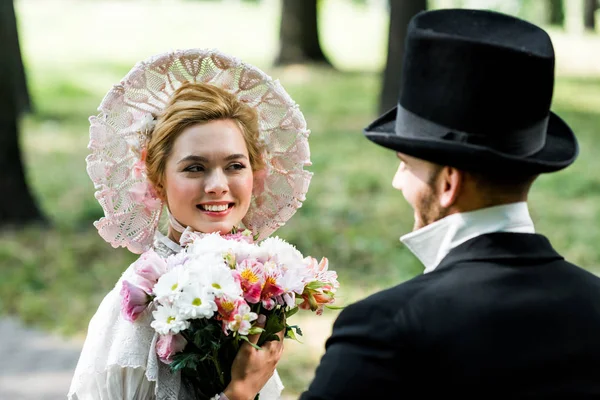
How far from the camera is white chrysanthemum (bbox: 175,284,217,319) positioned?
8.16ft

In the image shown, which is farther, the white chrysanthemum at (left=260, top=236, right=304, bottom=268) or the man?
the white chrysanthemum at (left=260, top=236, right=304, bottom=268)

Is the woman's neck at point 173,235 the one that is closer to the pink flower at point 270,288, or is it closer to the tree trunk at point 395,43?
the pink flower at point 270,288

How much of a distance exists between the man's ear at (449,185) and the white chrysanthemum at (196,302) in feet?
2.34

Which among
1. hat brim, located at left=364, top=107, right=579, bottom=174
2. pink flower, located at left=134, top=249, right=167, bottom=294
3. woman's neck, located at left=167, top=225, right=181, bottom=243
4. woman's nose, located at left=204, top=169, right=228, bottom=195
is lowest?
woman's neck, located at left=167, top=225, right=181, bottom=243

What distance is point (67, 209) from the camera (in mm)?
10117

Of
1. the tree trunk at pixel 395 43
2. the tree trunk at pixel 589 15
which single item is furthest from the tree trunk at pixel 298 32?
the tree trunk at pixel 589 15

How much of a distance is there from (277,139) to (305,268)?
60 cm

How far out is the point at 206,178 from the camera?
2871 millimetres

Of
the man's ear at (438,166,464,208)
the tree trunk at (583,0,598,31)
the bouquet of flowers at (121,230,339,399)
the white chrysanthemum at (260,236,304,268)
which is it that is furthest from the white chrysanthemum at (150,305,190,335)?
the tree trunk at (583,0,598,31)

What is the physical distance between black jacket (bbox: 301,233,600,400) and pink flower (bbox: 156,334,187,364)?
1.98ft

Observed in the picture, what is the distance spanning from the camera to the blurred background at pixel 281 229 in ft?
23.3

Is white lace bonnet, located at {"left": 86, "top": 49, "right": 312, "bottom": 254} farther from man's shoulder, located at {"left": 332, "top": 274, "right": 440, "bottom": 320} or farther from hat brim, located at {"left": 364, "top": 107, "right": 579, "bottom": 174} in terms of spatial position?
man's shoulder, located at {"left": 332, "top": 274, "right": 440, "bottom": 320}

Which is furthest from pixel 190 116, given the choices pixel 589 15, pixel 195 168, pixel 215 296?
pixel 589 15

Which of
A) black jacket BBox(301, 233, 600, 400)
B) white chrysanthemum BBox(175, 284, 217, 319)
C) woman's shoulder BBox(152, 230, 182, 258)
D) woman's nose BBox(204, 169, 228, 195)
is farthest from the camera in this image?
woman's shoulder BBox(152, 230, 182, 258)
